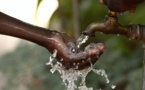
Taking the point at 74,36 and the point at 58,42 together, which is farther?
the point at 74,36

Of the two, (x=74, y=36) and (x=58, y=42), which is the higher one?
(x=58, y=42)

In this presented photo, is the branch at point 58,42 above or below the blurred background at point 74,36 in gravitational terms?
above

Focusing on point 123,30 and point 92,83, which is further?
point 92,83

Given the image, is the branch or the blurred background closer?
the branch

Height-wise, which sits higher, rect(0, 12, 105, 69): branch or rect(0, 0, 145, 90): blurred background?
rect(0, 12, 105, 69): branch

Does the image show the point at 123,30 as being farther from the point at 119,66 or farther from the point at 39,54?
the point at 39,54

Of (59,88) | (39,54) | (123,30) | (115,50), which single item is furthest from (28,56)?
(123,30)

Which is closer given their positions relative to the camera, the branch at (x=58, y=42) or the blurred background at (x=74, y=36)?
the branch at (x=58, y=42)

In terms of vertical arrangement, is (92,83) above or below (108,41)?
below
